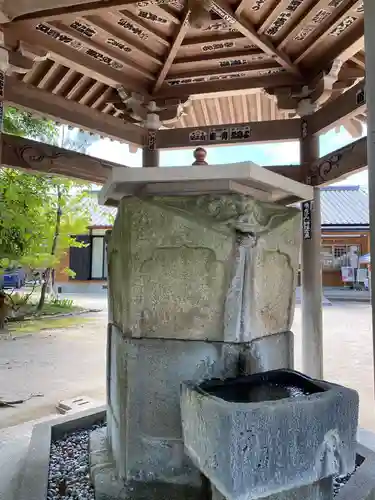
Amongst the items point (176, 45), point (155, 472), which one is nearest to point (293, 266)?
point (155, 472)

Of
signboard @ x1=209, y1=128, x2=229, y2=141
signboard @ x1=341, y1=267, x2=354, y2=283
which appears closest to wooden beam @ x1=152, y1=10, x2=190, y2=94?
signboard @ x1=209, y1=128, x2=229, y2=141

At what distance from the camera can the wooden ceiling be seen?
356 centimetres

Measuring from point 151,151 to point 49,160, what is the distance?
49.4 inches

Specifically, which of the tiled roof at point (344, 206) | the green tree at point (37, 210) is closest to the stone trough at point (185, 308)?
the green tree at point (37, 210)

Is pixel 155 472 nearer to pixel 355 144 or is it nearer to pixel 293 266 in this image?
pixel 293 266

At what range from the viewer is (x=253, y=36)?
384 centimetres

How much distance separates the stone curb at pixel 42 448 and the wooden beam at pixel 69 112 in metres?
3.10

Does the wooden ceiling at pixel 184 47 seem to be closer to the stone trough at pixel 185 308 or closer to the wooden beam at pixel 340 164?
the wooden beam at pixel 340 164

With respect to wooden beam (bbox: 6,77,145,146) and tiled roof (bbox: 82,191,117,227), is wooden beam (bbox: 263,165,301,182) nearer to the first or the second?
wooden beam (bbox: 6,77,145,146)

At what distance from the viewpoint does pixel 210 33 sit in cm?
413

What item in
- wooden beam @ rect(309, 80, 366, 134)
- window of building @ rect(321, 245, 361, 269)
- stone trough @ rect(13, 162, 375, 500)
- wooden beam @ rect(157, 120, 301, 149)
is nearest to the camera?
stone trough @ rect(13, 162, 375, 500)

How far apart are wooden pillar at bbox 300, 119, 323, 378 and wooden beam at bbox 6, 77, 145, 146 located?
2.05m

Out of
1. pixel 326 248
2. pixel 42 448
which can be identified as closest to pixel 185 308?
pixel 42 448

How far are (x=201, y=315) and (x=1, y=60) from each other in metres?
3.07
